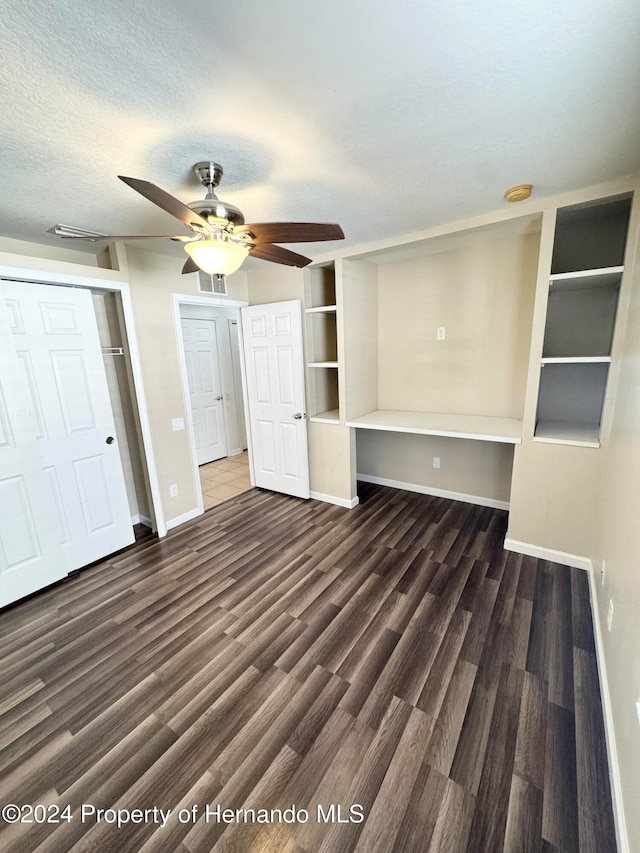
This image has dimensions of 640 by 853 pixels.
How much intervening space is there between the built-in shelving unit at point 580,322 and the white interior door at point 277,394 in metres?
2.08

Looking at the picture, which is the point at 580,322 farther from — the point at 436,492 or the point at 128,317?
the point at 128,317

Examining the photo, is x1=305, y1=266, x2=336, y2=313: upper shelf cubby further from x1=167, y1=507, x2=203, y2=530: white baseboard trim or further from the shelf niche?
x1=167, y1=507, x2=203, y2=530: white baseboard trim

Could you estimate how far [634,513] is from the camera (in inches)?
55.2

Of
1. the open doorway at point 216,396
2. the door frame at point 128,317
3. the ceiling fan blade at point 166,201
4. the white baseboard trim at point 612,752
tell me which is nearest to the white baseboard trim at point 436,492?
the white baseboard trim at point 612,752

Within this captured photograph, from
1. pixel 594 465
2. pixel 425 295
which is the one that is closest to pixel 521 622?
pixel 594 465

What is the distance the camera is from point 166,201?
130 centimetres

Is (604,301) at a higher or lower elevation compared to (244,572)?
higher

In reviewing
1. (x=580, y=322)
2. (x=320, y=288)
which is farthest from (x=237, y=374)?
(x=580, y=322)

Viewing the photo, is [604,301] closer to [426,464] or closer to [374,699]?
[426,464]

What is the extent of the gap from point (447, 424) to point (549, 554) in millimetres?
1215

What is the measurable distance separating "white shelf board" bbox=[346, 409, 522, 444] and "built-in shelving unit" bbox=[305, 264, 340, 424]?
0.43 metres

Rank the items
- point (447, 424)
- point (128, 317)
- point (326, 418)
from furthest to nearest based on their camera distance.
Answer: point (326, 418) < point (447, 424) < point (128, 317)

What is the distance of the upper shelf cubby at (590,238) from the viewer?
2.28 metres

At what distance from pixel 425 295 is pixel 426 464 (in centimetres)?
173
